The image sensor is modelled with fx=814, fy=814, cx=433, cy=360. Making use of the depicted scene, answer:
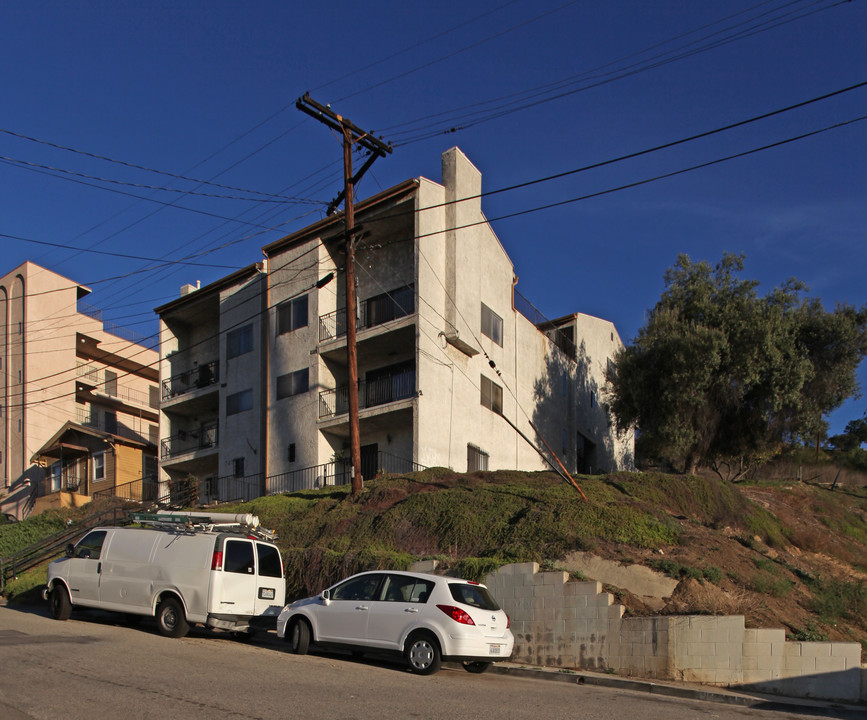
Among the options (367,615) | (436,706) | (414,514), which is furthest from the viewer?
(414,514)

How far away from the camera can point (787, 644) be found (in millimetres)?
11281

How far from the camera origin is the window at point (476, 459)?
29.6m

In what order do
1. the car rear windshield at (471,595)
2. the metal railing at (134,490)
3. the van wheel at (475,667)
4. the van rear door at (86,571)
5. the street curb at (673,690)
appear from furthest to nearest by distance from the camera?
the metal railing at (134,490)
the van rear door at (86,571)
the van wheel at (475,667)
the car rear windshield at (471,595)
the street curb at (673,690)

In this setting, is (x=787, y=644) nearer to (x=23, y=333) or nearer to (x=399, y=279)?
(x=399, y=279)

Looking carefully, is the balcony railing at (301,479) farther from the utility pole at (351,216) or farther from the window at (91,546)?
the window at (91,546)

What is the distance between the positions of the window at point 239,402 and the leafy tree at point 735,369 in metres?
15.7

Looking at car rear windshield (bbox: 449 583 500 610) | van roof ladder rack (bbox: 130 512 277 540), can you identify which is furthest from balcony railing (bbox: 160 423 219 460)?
car rear windshield (bbox: 449 583 500 610)

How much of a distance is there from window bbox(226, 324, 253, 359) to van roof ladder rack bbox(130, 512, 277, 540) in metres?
20.3

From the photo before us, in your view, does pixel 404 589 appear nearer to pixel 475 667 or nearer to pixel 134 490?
pixel 475 667

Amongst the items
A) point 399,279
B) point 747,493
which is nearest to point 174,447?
point 399,279

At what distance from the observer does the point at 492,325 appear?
31969 mm

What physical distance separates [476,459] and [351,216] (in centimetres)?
1141

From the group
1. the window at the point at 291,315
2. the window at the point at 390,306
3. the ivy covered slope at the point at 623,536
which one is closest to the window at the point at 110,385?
the window at the point at 291,315

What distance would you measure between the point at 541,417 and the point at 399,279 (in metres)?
9.39
